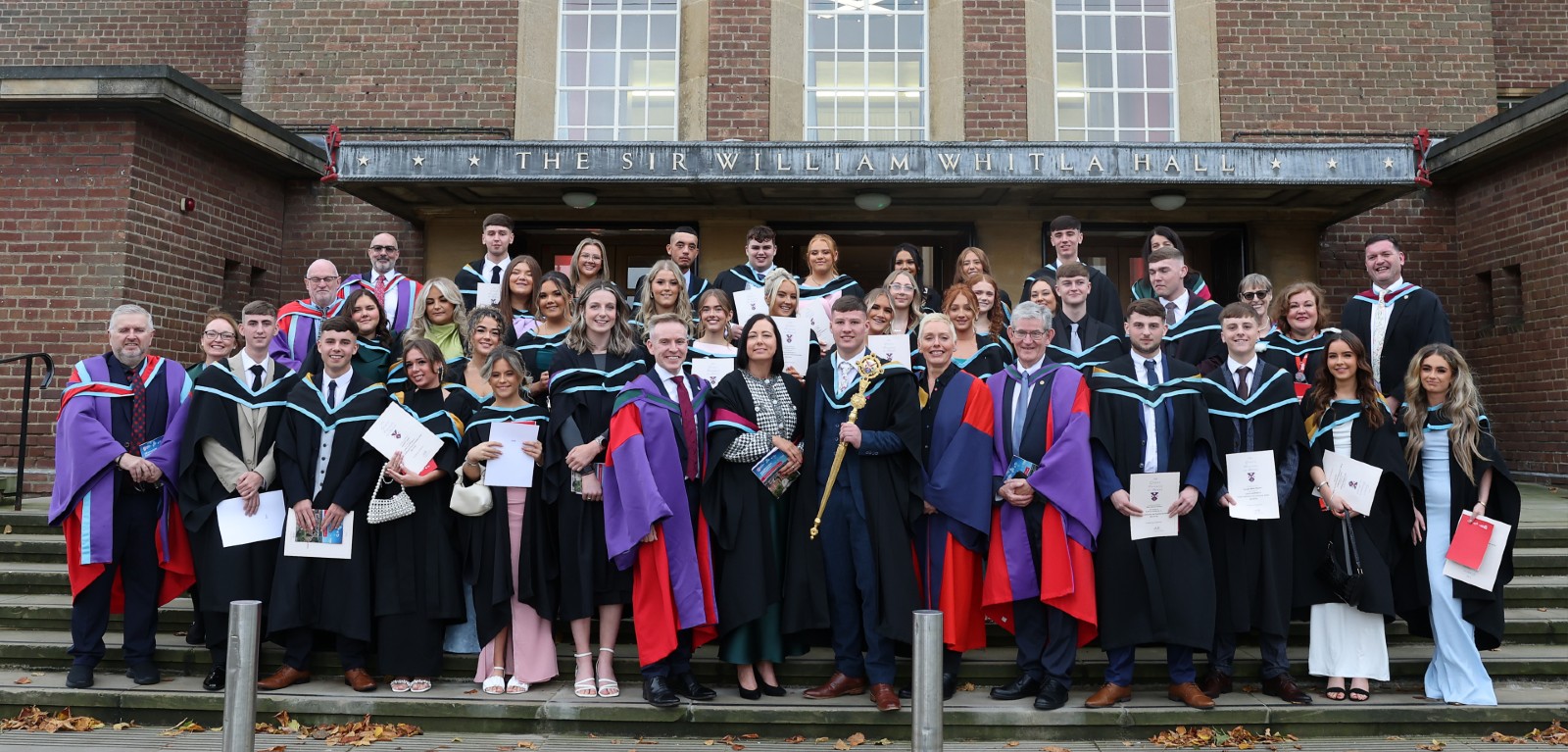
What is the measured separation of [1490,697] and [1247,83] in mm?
8310

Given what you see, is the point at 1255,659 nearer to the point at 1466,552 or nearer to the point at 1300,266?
the point at 1466,552

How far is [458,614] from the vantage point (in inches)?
227

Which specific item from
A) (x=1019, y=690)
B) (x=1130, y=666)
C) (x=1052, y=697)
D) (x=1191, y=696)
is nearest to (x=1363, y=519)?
(x=1191, y=696)

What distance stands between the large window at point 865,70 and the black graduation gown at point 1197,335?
230 inches

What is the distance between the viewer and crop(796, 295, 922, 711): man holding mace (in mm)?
5379

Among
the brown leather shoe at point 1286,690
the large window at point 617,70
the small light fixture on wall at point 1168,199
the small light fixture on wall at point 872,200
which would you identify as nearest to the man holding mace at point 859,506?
the brown leather shoe at point 1286,690

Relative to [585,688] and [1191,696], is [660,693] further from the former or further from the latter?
[1191,696]

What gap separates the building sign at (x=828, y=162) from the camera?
984 cm

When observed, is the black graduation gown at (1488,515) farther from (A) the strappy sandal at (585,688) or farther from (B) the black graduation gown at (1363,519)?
(A) the strappy sandal at (585,688)

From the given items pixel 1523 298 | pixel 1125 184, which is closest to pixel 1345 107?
pixel 1523 298

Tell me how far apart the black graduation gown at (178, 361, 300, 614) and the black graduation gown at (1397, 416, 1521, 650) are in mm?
6655

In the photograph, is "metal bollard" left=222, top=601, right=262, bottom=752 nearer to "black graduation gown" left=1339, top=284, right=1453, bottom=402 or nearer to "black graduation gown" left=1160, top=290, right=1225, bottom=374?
"black graduation gown" left=1160, top=290, right=1225, bottom=374

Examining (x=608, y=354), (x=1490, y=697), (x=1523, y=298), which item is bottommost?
(x=1490, y=697)

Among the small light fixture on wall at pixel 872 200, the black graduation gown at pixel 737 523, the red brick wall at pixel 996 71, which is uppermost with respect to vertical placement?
the red brick wall at pixel 996 71
